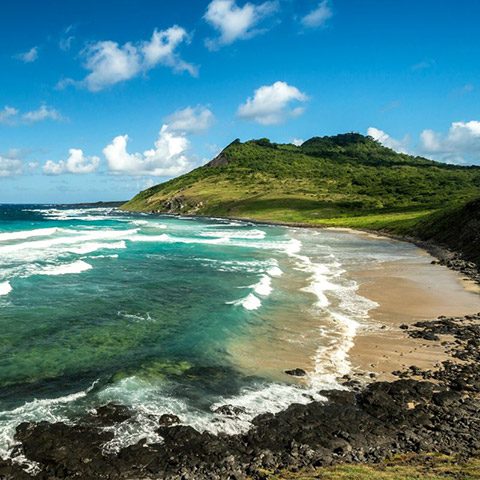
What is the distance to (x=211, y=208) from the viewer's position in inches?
7657

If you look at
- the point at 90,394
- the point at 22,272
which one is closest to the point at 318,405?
the point at 90,394

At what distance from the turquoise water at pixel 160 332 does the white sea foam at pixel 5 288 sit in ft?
0.26

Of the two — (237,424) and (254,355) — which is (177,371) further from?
(237,424)

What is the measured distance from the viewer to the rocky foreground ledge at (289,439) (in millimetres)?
14562

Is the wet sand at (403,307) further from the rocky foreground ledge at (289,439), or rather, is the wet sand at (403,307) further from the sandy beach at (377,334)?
the rocky foreground ledge at (289,439)

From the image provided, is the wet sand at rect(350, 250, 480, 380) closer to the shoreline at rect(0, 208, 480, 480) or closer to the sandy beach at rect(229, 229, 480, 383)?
the sandy beach at rect(229, 229, 480, 383)

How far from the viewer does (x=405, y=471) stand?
13.2m

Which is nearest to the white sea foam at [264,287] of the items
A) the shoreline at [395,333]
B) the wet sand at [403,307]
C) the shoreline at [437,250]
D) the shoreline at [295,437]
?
the shoreline at [395,333]

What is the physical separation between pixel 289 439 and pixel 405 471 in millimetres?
4429

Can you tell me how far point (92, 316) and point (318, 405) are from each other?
19.4m

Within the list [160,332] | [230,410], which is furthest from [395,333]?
[160,332]

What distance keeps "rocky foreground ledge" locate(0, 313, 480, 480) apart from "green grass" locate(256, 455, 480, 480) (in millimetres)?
639

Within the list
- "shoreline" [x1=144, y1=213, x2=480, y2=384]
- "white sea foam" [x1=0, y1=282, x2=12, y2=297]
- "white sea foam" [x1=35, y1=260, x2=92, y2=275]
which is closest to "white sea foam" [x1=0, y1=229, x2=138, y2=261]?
"white sea foam" [x1=35, y1=260, x2=92, y2=275]

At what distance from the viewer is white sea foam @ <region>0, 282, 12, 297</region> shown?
128ft
